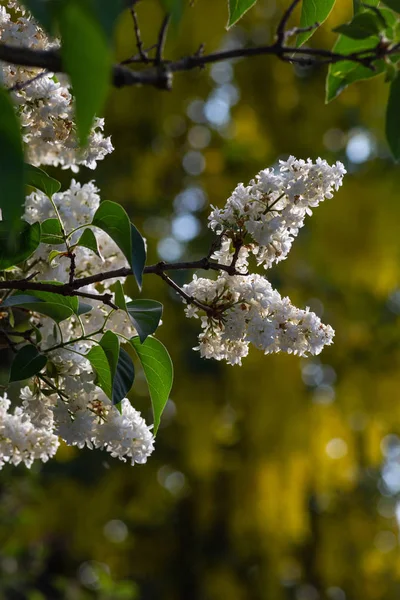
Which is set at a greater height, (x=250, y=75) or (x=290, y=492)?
(x=250, y=75)

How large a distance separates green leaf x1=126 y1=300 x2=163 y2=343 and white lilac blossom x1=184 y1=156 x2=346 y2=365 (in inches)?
1.7

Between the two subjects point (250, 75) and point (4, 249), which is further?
point (250, 75)

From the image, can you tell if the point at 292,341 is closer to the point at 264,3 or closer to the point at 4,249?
the point at 4,249

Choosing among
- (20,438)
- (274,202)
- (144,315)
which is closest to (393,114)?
(274,202)

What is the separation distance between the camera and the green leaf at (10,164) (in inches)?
15.0

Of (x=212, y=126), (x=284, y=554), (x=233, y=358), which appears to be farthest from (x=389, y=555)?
(x=233, y=358)

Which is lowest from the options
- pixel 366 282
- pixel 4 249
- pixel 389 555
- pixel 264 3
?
pixel 4 249

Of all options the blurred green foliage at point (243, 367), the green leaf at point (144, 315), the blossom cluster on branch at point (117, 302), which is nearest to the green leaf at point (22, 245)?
the blossom cluster on branch at point (117, 302)

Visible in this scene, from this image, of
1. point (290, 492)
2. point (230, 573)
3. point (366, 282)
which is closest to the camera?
point (366, 282)

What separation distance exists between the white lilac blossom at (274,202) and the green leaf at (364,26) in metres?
0.16

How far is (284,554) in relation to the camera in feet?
15.1

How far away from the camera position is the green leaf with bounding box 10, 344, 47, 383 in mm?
750

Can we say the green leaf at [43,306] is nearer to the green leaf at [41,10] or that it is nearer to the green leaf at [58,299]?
the green leaf at [58,299]

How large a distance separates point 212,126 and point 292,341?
349 centimetres
